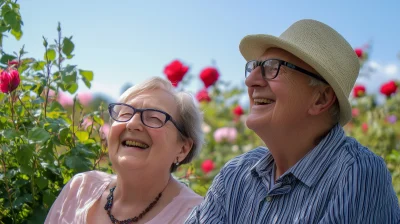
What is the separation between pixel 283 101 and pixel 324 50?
0.27 metres

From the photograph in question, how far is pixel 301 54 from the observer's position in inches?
79.3

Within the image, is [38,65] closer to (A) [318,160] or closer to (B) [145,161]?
(B) [145,161]

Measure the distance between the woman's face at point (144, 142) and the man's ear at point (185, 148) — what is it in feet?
0.18

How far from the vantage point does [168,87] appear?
2.83 m

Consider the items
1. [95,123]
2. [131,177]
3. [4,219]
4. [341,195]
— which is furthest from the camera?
[95,123]

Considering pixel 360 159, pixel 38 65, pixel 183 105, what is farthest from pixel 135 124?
pixel 360 159

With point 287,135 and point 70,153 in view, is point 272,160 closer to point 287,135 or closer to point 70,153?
point 287,135

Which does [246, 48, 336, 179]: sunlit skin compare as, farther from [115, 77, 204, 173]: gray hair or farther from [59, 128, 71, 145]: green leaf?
[59, 128, 71, 145]: green leaf

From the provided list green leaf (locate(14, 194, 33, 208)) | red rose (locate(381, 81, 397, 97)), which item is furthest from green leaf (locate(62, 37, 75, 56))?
red rose (locate(381, 81, 397, 97))

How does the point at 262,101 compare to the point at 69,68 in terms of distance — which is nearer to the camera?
the point at 262,101

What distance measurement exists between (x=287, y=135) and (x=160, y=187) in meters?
0.90

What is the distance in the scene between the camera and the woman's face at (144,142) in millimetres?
2609

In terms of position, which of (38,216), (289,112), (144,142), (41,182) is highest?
(289,112)

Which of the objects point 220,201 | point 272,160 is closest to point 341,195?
point 272,160
